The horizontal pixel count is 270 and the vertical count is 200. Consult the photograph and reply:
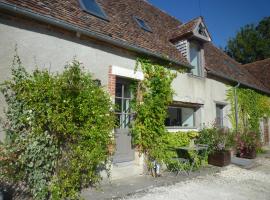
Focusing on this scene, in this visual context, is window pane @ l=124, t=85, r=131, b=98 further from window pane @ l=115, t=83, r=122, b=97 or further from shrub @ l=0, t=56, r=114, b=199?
shrub @ l=0, t=56, r=114, b=199

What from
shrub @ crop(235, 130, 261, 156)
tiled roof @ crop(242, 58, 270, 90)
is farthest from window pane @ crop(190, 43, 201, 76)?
tiled roof @ crop(242, 58, 270, 90)

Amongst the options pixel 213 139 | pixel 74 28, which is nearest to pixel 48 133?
pixel 74 28

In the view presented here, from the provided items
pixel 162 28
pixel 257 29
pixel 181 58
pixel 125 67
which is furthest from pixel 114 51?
pixel 257 29

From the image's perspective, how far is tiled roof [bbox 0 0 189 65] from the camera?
19.4 ft

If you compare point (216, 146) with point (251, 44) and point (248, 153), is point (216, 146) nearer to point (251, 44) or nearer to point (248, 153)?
point (248, 153)

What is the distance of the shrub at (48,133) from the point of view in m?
4.54

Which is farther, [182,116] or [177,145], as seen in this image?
[182,116]

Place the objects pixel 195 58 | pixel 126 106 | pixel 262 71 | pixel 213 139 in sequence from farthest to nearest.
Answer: pixel 262 71 < pixel 195 58 < pixel 213 139 < pixel 126 106

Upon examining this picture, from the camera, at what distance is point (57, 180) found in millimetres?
4691

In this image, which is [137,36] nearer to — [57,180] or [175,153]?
[175,153]

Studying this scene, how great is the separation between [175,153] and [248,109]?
7041mm

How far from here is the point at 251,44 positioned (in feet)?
102

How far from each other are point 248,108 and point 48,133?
11.4m

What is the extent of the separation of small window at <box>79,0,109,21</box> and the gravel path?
17.5 ft
